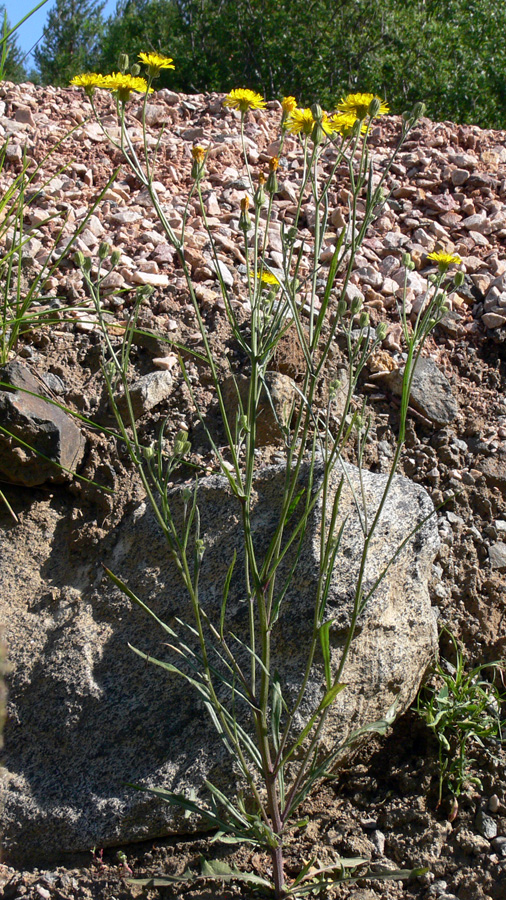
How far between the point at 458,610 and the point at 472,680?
21 cm

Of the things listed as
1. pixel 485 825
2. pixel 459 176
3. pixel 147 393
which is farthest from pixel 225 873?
pixel 459 176

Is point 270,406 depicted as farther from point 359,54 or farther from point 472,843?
point 359,54

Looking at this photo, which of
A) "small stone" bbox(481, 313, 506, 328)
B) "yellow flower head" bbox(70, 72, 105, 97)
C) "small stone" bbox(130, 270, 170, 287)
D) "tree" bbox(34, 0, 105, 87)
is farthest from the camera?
"tree" bbox(34, 0, 105, 87)

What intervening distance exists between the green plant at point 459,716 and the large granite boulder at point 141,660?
0.09 m

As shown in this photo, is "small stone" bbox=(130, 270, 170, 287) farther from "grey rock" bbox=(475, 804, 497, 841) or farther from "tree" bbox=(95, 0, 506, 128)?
"tree" bbox=(95, 0, 506, 128)

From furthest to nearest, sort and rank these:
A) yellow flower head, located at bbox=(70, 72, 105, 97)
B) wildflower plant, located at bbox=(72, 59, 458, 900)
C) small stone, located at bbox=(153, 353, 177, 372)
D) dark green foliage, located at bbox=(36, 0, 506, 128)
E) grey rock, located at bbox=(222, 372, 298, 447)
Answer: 1. dark green foliage, located at bbox=(36, 0, 506, 128)
2. small stone, located at bbox=(153, 353, 177, 372)
3. grey rock, located at bbox=(222, 372, 298, 447)
4. yellow flower head, located at bbox=(70, 72, 105, 97)
5. wildflower plant, located at bbox=(72, 59, 458, 900)

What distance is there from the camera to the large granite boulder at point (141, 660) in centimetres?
172

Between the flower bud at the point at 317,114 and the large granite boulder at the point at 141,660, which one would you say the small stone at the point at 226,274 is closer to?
the large granite boulder at the point at 141,660

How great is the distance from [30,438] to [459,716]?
1.37 metres

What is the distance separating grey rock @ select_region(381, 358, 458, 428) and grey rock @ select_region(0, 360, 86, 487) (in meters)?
1.07

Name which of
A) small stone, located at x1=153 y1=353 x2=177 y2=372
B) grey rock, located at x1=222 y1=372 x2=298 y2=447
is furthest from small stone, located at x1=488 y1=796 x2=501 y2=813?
small stone, located at x1=153 y1=353 x2=177 y2=372

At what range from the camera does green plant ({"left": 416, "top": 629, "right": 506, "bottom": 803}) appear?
1.84m

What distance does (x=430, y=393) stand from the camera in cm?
254

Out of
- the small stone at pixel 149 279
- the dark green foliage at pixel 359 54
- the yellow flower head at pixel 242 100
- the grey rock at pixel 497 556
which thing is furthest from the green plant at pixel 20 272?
the dark green foliage at pixel 359 54
